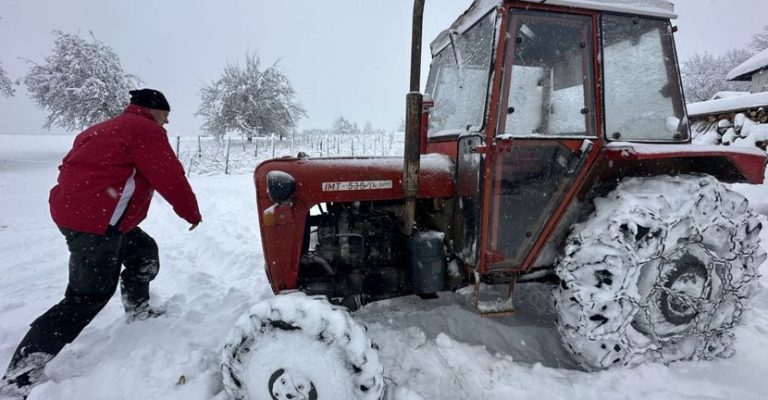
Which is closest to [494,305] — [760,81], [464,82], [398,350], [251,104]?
[398,350]

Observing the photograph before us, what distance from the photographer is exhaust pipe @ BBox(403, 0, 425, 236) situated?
71.3 inches

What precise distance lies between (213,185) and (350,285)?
31.0 feet

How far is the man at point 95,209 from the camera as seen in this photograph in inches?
83.8

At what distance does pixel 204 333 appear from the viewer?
2.66 meters

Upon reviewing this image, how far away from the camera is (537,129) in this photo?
89.2 inches

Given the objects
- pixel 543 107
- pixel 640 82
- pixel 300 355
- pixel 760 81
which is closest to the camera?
pixel 300 355

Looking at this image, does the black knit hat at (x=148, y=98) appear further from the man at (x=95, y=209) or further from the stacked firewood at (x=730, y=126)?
the stacked firewood at (x=730, y=126)

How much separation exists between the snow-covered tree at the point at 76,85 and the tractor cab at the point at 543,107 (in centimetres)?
2416

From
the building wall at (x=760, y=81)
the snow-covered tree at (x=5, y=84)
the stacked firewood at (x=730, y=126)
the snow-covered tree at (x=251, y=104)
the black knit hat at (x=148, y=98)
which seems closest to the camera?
the black knit hat at (x=148, y=98)

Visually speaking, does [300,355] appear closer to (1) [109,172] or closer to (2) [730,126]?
(1) [109,172]

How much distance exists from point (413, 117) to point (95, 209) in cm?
180

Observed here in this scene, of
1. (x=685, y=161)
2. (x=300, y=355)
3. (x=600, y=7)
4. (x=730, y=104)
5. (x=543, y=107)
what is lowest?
(x=300, y=355)

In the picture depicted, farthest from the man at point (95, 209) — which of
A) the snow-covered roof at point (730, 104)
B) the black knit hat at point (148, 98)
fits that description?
the snow-covered roof at point (730, 104)

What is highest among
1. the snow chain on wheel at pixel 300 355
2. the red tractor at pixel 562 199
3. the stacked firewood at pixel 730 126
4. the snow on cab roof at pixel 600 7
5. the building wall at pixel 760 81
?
the building wall at pixel 760 81
